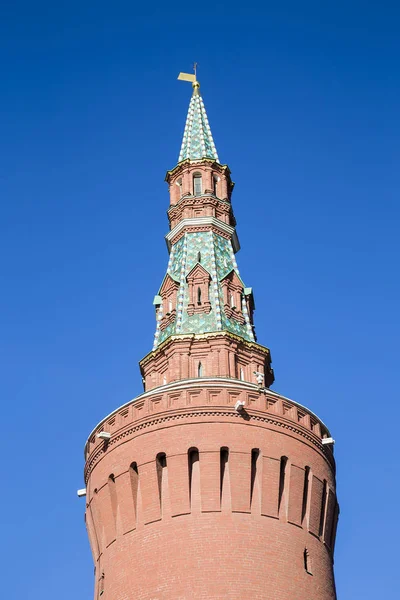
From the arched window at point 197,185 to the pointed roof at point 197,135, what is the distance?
773 millimetres

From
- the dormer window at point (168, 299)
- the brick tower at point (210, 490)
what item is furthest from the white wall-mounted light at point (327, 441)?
the dormer window at point (168, 299)

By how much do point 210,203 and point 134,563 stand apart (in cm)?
1538

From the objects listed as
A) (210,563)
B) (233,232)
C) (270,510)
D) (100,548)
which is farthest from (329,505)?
(233,232)

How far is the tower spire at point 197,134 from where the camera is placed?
40906mm

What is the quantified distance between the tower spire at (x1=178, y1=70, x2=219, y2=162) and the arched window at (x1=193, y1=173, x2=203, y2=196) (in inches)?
28.6

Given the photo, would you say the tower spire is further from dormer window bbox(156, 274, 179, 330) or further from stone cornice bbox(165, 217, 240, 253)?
dormer window bbox(156, 274, 179, 330)

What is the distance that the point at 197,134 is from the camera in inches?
1646

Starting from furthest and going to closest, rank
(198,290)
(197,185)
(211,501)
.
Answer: (197,185) < (198,290) < (211,501)

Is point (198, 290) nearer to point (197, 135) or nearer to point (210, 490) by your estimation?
point (197, 135)

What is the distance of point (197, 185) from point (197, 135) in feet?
8.97

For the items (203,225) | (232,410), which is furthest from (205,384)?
(203,225)

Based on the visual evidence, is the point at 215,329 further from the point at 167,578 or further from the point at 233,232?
the point at 167,578

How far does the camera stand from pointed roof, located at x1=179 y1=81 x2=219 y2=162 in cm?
4091

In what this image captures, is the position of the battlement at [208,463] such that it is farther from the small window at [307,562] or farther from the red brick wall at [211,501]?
the small window at [307,562]
